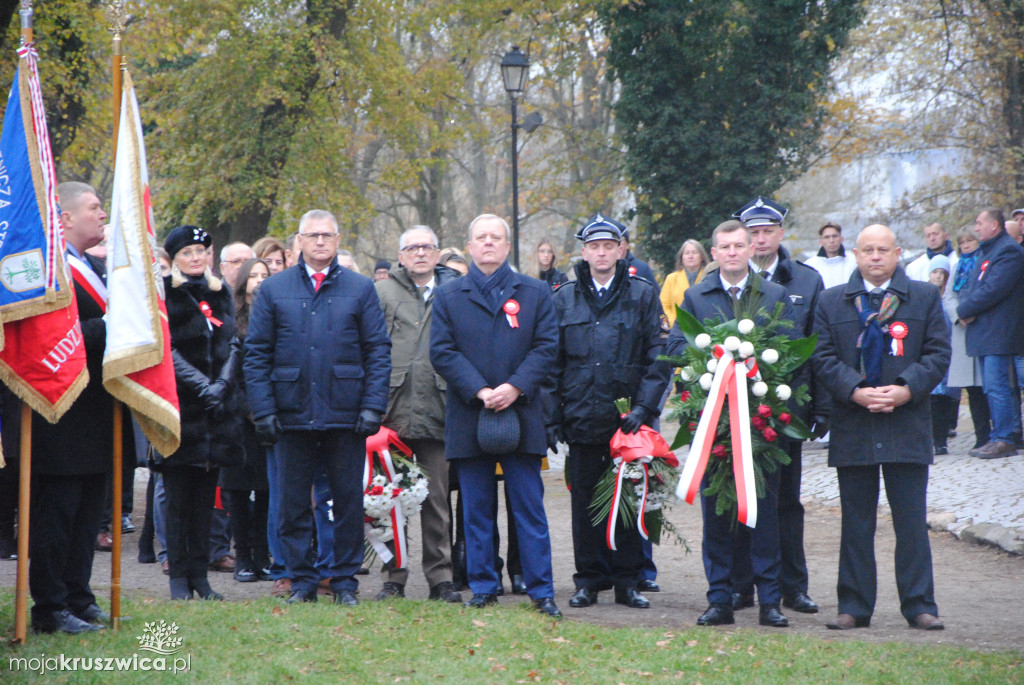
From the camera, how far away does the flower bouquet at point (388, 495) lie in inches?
278

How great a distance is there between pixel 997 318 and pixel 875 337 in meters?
5.86

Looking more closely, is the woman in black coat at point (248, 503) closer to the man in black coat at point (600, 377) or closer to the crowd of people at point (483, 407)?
the crowd of people at point (483, 407)

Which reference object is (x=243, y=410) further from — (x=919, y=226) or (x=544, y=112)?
(x=544, y=112)

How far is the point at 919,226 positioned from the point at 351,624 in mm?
25151

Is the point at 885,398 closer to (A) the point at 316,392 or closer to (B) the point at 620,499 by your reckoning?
(B) the point at 620,499

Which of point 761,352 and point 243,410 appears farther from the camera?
point 243,410

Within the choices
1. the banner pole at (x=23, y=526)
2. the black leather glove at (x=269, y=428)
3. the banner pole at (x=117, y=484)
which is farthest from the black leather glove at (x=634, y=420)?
the banner pole at (x=23, y=526)

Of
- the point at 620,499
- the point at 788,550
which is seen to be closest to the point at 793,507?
the point at 788,550

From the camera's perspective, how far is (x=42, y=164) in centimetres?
578

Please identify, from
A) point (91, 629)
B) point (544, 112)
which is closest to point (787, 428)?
point (91, 629)

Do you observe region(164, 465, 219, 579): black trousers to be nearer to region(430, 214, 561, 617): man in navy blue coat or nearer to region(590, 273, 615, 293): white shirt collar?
region(430, 214, 561, 617): man in navy blue coat

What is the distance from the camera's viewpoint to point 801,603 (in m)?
6.83

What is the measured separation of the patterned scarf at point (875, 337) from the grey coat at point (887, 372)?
3 cm

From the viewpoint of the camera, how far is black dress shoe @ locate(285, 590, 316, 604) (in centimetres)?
665
